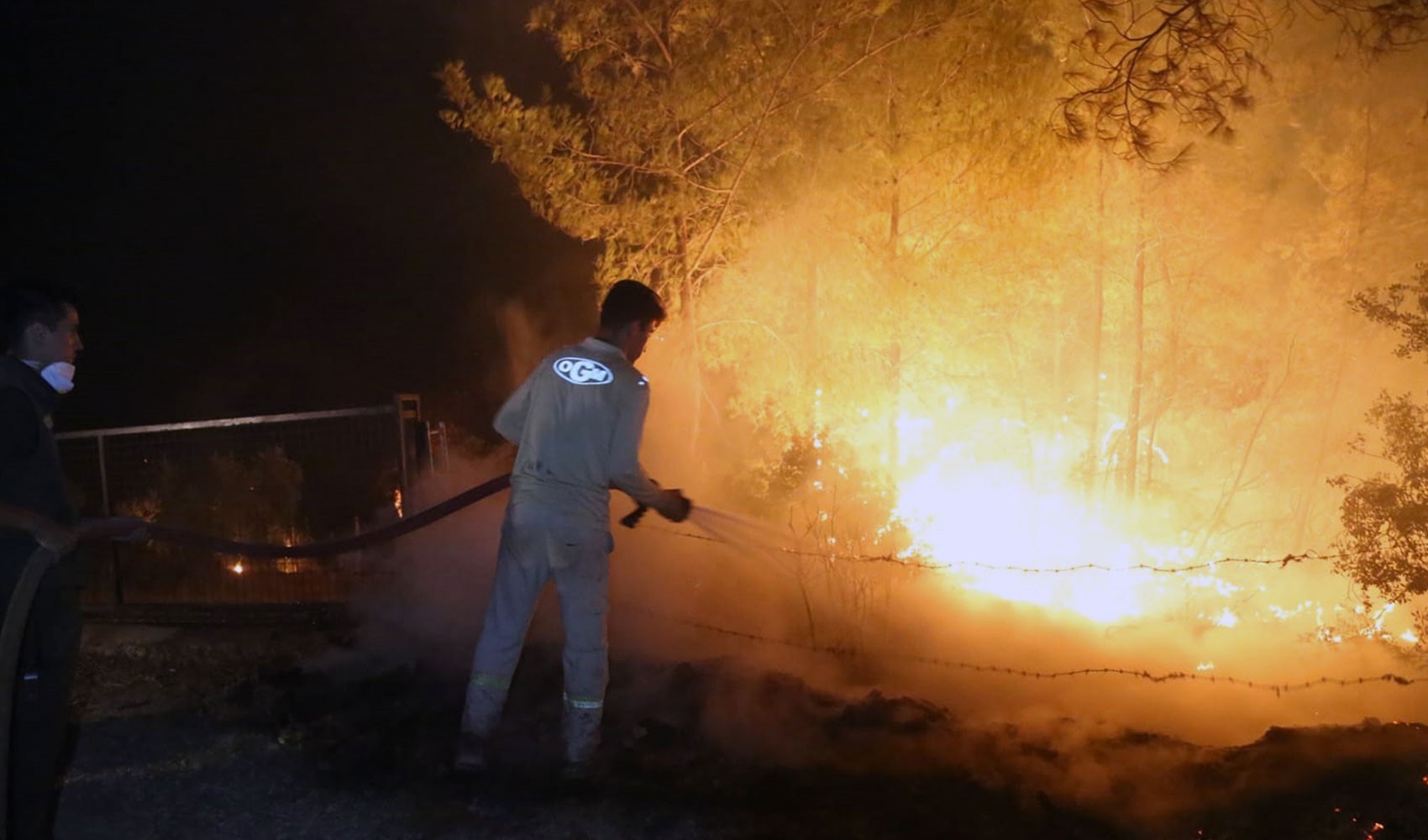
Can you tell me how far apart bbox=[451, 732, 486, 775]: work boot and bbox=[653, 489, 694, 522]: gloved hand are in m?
1.26

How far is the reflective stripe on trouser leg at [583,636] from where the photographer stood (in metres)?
4.77

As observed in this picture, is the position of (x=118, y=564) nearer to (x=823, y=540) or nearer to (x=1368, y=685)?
(x=823, y=540)

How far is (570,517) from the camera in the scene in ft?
15.5

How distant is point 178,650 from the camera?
7.40 metres

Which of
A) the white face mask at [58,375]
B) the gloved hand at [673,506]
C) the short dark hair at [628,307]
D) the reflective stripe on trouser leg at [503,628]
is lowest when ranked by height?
the reflective stripe on trouser leg at [503,628]

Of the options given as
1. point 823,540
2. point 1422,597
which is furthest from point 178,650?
point 1422,597

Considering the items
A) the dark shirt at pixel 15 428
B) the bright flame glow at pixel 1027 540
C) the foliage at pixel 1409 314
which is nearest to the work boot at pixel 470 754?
the dark shirt at pixel 15 428

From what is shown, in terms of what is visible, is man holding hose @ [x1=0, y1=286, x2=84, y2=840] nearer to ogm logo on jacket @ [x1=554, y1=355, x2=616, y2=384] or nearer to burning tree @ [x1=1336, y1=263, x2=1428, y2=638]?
ogm logo on jacket @ [x1=554, y1=355, x2=616, y2=384]

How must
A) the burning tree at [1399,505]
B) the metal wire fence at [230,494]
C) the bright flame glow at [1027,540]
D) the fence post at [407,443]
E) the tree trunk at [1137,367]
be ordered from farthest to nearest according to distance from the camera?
the bright flame glow at [1027,540] < the tree trunk at [1137,367] < the metal wire fence at [230,494] < the fence post at [407,443] < the burning tree at [1399,505]

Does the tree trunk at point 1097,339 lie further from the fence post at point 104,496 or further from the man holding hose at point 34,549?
the fence post at point 104,496

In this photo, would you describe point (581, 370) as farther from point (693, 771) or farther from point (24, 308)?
point (24, 308)

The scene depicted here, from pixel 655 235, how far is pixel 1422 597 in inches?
320

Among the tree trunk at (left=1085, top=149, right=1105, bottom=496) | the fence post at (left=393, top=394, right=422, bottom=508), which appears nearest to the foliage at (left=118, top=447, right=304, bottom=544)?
the fence post at (left=393, top=394, right=422, bottom=508)

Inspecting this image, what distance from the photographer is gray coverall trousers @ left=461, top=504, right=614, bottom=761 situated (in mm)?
4746
